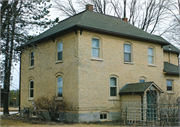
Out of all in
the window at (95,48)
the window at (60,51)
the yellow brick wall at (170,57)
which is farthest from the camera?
the yellow brick wall at (170,57)

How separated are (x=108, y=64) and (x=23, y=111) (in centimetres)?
1039

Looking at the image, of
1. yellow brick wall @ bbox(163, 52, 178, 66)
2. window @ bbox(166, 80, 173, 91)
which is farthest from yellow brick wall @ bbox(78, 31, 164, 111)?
yellow brick wall @ bbox(163, 52, 178, 66)

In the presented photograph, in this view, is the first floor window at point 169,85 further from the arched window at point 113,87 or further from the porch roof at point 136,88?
the arched window at point 113,87

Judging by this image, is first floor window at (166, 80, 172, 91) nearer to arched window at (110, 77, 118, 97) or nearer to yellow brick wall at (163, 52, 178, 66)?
yellow brick wall at (163, 52, 178, 66)

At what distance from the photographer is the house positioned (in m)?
18.1

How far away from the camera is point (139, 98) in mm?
18453

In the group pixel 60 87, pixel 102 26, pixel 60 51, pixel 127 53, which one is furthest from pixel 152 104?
pixel 60 51

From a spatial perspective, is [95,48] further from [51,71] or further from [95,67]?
[51,71]

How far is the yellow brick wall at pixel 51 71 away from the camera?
18281 mm

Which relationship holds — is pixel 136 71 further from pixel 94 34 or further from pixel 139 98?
pixel 94 34

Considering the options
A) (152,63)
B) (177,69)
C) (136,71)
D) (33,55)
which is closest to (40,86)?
(33,55)

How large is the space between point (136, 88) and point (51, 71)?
7.21 m

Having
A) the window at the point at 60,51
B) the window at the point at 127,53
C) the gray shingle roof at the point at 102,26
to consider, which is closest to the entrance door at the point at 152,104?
the window at the point at 127,53

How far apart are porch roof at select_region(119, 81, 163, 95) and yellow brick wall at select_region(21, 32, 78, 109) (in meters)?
4.16
